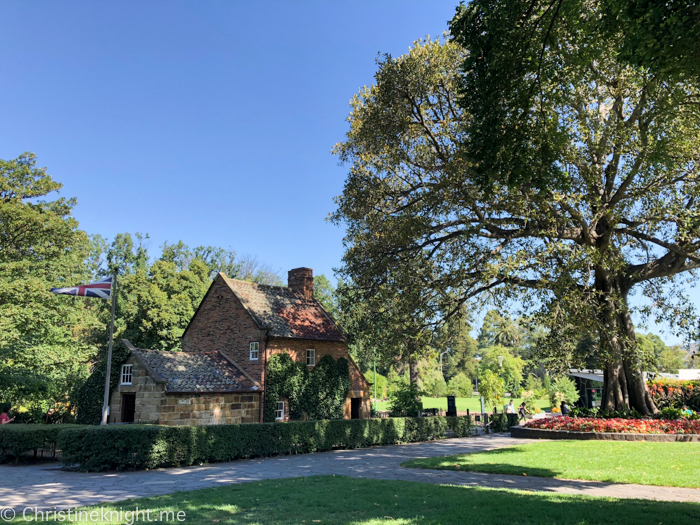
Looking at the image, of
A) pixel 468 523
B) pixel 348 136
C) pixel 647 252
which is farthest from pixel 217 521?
pixel 647 252

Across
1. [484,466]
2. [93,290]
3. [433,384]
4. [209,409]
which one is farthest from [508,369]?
[93,290]

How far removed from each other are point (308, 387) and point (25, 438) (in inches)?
565

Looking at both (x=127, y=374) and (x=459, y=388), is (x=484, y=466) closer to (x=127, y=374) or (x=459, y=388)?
(x=127, y=374)

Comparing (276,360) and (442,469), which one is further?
(276,360)

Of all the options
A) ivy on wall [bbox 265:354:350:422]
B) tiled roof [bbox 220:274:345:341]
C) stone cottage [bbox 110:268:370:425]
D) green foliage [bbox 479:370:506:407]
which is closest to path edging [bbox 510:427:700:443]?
ivy on wall [bbox 265:354:350:422]

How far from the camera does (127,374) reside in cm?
2308

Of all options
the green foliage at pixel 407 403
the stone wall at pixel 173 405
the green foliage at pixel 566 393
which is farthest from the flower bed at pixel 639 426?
the green foliage at pixel 566 393

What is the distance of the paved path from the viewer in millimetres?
9617

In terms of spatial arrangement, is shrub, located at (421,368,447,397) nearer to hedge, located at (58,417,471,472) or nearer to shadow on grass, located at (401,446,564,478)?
hedge, located at (58,417,471,472)

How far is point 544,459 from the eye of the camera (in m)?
14.5

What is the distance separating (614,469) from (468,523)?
7.95 metres

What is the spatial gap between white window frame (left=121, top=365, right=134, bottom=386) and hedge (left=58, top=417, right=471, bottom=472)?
23.5 feet

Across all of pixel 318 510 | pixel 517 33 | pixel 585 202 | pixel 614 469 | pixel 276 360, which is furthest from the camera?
→ pixel 276 360

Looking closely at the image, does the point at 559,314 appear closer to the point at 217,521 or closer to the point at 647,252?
the point at 647,252
